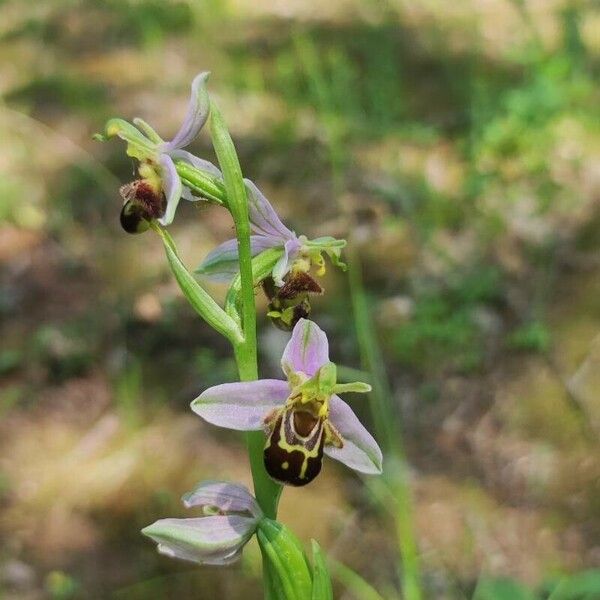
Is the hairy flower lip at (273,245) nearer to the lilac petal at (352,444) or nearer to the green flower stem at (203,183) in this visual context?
the green flower stem at (203,183)

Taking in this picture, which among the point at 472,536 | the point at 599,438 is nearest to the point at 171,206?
the point at 472,536

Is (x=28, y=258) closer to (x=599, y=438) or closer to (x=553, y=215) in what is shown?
(x=553, y=215)

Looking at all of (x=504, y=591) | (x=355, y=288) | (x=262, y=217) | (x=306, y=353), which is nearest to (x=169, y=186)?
(x=262, y=217)

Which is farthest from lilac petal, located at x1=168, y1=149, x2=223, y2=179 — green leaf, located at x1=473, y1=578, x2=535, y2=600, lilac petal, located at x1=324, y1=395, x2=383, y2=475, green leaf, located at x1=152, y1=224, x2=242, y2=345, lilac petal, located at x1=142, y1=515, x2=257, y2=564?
green leaf, located at x1=473, y1=578, x2=535, y2=600

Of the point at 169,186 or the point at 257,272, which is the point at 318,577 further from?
the point at 169,186

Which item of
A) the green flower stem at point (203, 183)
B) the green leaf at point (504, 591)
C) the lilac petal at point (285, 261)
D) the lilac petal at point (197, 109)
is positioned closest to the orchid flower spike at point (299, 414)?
the lilac petal at point (285, 261)

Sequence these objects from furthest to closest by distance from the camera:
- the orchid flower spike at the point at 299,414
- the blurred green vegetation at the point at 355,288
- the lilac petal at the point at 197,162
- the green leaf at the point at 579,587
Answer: the blurred green vegetation at the point at 355,288 < the green leaf at the point at 579,587 < the lilac petal at the point at 197,162 < the orchid flower spike at the point at 299,414

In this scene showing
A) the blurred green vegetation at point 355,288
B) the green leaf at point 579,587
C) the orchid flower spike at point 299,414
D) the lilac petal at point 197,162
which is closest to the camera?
the orchid flower spike at point 299,414

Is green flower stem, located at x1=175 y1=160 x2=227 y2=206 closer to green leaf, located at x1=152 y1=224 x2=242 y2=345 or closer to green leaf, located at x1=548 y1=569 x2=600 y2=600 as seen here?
green leaf, located at x1=152 y1=224 x2=242 y2=345
